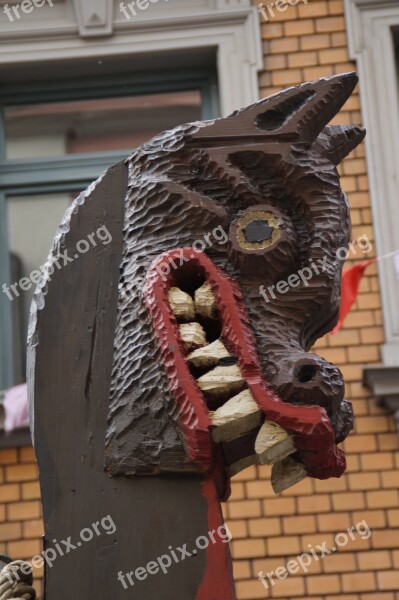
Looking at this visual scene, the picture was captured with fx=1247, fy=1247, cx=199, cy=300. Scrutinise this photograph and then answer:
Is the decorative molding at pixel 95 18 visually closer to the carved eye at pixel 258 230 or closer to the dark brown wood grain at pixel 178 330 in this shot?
the dark brown wood grain at pixel 178 330

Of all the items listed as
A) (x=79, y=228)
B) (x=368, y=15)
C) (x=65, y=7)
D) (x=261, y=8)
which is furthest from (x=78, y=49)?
(x=79, y=228)

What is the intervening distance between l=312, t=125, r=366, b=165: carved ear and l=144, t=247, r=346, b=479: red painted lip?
1.27ft

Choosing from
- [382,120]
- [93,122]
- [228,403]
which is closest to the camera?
[228,403]

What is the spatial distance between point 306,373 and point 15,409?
4.26 m

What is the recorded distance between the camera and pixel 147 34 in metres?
7.37

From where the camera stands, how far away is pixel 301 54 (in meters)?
7.23

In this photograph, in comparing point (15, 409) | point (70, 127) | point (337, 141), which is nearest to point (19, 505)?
point (15, 409)

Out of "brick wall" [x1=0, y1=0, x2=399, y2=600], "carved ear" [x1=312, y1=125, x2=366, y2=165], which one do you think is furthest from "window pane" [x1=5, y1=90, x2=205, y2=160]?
"carved ear" [x1=312, y1=125, x2=366, y2=165]

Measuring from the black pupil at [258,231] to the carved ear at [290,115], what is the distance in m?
0.19

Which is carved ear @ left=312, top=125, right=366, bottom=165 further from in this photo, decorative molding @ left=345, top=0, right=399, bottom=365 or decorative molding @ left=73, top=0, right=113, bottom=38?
decorative molding @ left=73, top=0, right=113, bottom=38

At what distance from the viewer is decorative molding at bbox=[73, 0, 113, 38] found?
7.36 meters

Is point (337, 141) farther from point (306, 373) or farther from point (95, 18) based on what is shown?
point (95, 18)

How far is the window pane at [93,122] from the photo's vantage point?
752 centimetres

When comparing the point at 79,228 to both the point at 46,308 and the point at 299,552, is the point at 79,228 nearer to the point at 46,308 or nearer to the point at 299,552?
the point at 46,308
